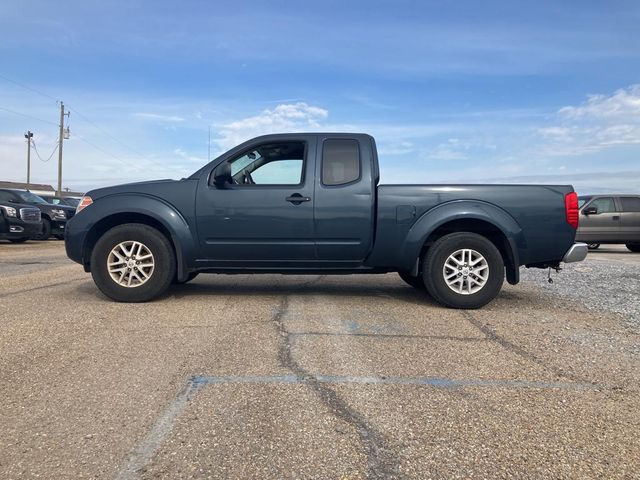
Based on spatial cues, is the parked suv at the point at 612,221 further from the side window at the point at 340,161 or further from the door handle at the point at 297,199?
the door handle at the point at 297,199

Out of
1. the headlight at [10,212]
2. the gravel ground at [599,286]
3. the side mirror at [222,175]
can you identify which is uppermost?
the side mirror at [222,175]

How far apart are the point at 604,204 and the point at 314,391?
1482 centimetres

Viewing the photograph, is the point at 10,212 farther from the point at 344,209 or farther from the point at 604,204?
the point at 604,204

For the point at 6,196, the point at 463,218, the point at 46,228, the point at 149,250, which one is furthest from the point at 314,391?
the point at 46,228

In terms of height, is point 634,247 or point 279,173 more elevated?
point 279,173

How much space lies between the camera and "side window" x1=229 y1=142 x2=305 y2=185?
20.3 ft

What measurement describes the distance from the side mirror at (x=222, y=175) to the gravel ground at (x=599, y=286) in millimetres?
4438

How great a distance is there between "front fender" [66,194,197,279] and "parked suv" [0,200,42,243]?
408 inches

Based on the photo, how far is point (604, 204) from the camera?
606 inches

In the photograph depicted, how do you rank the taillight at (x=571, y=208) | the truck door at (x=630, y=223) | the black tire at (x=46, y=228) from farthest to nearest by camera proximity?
the black tire at (x=46, y=228), the truck door at (x=630, y=223), the taillight at (x=571, y=208)

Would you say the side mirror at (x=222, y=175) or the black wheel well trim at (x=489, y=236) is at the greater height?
the side mirror at (x=222, y=175)

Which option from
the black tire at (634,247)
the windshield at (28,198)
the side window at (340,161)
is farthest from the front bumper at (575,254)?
the windshield at (28,198)

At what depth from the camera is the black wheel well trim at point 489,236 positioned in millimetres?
5777

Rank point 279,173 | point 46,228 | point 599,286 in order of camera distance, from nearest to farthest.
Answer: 1. point 279,173
2. point 599,286
3. point 46,228
